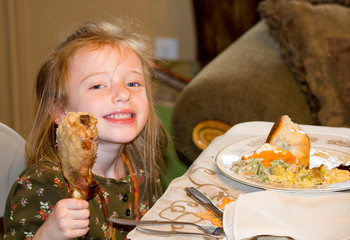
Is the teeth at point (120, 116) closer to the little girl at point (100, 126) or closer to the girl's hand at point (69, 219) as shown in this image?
the little girl at point (100, 126)

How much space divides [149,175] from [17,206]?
49 cm

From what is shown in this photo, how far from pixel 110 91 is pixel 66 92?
0.14m

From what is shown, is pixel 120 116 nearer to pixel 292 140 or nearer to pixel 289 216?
pixel 292 140

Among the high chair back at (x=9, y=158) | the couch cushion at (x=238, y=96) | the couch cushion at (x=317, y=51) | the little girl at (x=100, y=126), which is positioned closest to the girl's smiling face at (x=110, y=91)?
the little girl at (x=100, y=126)

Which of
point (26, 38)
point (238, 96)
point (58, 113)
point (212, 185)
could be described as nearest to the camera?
point (212, 185)

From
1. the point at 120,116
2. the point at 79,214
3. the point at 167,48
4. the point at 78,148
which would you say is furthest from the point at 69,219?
the point at 167,48

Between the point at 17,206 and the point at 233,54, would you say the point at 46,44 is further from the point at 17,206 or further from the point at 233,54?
the point at 17,206

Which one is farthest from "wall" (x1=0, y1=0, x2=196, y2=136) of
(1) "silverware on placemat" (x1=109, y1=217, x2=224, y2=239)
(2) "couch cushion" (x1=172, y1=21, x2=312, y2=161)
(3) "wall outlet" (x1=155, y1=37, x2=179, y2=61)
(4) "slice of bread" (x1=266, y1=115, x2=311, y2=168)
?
(1) "silverware on placemat" (x1=109, y1=217, x2=224, y2=239)

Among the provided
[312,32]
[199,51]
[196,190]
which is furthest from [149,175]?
[199,51]

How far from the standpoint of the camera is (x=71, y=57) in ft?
3.91

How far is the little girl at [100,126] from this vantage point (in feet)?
3.29

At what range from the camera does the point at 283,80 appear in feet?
6.50

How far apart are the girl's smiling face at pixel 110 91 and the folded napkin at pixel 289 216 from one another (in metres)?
0.45

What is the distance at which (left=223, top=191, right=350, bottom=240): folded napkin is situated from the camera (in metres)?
0.68
